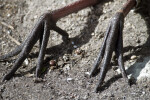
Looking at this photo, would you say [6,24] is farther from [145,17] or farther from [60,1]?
[145,17]

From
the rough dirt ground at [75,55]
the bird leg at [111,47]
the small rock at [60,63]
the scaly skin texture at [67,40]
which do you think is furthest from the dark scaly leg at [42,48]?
the bird leg at [111,47]

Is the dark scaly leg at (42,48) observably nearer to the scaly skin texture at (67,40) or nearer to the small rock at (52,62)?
the scaly skin texture at (67,40)

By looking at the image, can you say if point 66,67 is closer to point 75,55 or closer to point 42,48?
point 75,55

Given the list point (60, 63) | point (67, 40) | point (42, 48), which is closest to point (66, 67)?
point (60, 63)

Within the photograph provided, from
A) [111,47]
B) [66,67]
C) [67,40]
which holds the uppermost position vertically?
[111,47]

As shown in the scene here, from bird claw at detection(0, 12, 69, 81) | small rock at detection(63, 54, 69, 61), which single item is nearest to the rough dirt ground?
small rock at detection(63, 54, 69, 61)

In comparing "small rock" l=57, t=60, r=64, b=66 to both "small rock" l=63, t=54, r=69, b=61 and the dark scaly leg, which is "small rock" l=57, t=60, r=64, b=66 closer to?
"small rock" l=63, t=54, r=69, b=61
